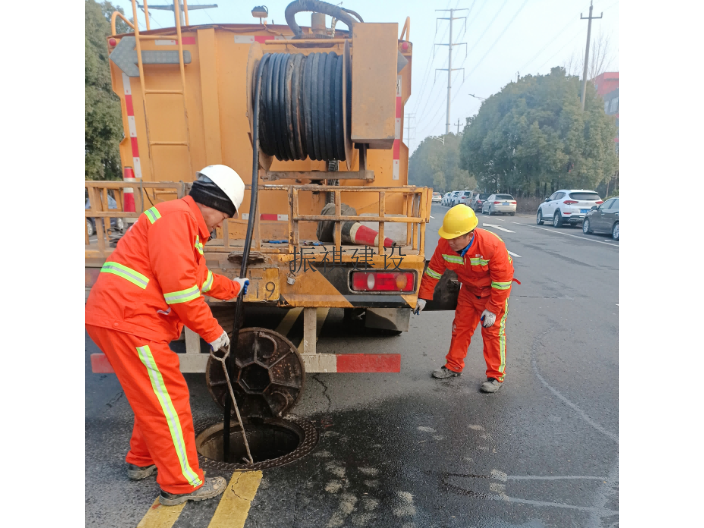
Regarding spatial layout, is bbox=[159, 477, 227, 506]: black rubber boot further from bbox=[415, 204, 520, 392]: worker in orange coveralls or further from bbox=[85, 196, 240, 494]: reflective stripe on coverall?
bbox=[415, 204, 520, 392]: worker in orange coveralls

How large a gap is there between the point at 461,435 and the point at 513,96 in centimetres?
3373

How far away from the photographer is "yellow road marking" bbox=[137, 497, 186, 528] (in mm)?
2238

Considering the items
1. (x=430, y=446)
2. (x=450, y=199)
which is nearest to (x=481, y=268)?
(x=430, y=446)

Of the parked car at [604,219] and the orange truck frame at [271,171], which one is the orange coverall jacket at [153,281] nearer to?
the orange truck frame at [271,171]

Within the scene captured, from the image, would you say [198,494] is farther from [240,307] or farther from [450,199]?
[450,199]

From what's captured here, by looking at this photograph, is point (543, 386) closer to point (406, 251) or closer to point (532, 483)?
point (532, 483)

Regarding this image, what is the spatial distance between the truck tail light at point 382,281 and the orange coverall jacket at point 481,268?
733 millimetres

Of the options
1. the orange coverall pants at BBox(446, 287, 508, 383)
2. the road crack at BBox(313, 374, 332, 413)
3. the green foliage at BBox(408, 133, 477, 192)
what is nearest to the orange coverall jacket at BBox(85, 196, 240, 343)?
Answer: the road crack at BBox(313, 374, 332, 413)

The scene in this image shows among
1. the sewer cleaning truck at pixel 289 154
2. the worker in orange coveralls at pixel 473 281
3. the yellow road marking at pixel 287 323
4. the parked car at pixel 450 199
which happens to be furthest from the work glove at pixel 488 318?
the parked car at pixel 450 199

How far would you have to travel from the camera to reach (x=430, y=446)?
301 cm

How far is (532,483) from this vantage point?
265cm

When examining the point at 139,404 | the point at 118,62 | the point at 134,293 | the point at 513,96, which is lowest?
the point at 139,404

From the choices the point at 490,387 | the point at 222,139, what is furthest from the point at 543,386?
the point at 222,139
